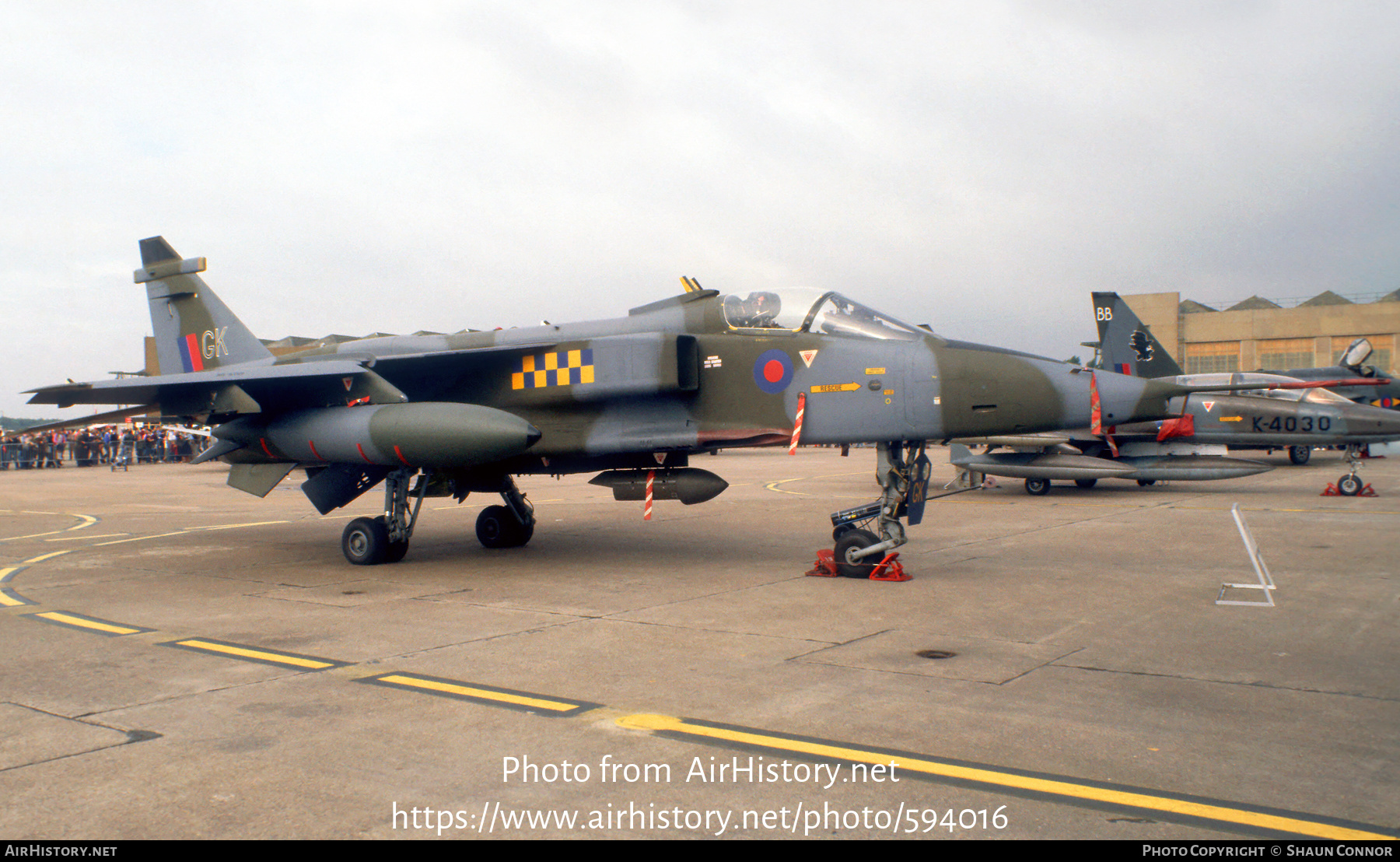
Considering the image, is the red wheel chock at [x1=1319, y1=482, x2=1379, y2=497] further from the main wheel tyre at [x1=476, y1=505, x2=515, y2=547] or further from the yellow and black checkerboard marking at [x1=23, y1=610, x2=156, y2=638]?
the yellow and black checkerboard marking at [x1=23, y1=610, x2=156, y2=638]

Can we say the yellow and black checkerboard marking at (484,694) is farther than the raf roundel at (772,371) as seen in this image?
No

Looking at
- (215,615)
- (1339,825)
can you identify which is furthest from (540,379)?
(1339,825)

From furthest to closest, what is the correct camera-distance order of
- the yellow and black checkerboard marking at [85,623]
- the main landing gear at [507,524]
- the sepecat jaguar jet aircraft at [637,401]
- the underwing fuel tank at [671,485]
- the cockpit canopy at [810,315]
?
1. the main landing gear at [507,524]
2. the underwing fuel tank at [671,485]
3. the cockpit canopy at [810,315]
4. the sepecat jaguar jet aircraft at [637,401]
5. the yellow and black checkerboard marking at [85,623]

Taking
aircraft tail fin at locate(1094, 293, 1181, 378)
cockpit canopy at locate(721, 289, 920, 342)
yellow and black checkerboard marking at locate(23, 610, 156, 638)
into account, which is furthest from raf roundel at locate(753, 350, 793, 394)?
aircraft tail fin at locate(1094, 293, 1181, 378)

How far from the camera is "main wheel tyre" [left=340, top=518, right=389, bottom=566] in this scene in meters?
10.6

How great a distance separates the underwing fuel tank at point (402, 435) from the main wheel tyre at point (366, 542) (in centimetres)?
91

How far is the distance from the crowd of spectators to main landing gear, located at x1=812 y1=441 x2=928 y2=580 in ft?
128

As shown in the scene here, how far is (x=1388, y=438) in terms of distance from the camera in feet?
65.5

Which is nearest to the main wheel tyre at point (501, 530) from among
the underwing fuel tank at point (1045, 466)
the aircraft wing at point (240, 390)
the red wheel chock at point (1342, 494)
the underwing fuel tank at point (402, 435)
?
the aircraft wing at point (240, 390)

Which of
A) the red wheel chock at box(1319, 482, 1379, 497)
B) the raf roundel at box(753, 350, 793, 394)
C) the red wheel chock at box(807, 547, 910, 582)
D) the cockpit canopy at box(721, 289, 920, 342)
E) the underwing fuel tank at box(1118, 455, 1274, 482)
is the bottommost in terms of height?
the red wheel chock at box(1319, 482, 1379, 497)

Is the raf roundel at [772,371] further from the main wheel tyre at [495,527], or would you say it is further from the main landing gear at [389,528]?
the main wheel tyre at [495,527]

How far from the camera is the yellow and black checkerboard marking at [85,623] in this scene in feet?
22.7

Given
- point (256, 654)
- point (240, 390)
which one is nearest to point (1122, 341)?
point (240, 390)

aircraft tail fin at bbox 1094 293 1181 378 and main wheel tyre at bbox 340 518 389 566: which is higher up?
aircraft tail fin at bbox 1094 293 1181 378
